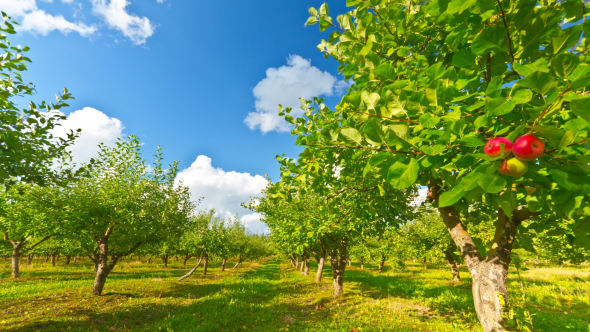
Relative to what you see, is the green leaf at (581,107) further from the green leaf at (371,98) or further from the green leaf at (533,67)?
the green leaf at (371,98)

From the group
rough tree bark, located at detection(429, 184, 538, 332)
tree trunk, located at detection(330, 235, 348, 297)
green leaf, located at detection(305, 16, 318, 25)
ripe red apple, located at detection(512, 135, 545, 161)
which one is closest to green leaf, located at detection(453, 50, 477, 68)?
ripe red apple, located at detection(512, 135, 545, 161)

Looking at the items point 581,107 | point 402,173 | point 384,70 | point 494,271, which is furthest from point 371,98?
point 494,271

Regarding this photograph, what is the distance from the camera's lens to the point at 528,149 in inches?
50.3

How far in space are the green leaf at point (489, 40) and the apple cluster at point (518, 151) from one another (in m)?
0.66

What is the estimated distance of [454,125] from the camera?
4.99ft

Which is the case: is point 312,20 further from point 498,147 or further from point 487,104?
point 498,147

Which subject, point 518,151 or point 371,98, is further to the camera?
point 371,98

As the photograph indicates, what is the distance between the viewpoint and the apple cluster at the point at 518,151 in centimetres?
127

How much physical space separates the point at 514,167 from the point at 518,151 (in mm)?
97

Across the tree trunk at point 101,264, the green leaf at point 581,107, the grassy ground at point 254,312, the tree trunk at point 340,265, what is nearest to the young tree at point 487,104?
the green leaf at point 581,107

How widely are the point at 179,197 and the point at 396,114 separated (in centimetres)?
1814

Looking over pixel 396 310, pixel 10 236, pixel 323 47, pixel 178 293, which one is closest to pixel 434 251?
pixel 396 310

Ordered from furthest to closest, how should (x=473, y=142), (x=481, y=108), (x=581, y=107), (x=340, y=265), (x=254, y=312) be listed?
(x=340, y=265), (x=254, y=312), (x=481, y=108), (x=473, y=142), (x=581, y=107)

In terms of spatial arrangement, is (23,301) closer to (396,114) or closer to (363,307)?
(363,307)
